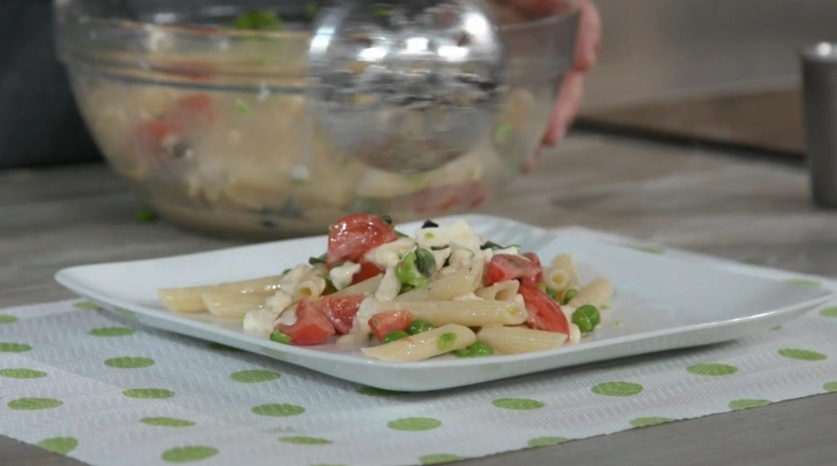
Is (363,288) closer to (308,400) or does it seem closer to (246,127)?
(308,400)

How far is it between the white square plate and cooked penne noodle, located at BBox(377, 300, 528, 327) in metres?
0.04

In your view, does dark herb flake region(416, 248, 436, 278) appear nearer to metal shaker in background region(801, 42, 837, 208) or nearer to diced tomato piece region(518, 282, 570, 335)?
diced tomato piece region(518, 282, 570, 335)

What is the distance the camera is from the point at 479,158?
1.45 meters

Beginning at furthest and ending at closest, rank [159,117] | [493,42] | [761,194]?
[761,194], [159,117], [493,42]

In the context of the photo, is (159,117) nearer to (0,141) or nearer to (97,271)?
(97,271)

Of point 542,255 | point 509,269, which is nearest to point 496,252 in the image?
point 509,269

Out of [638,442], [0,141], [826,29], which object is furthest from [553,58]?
[826,29]

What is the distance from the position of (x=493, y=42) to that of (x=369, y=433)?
0.49 m

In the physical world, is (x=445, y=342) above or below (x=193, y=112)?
below

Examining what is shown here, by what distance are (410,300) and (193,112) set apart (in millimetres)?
421

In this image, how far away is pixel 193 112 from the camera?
4.50 feet

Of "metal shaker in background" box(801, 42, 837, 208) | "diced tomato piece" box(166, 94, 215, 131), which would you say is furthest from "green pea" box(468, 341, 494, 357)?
"metal shaker in background" box(801, 42, 837, 208)

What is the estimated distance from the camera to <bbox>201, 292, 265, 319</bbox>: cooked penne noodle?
1.09 metres

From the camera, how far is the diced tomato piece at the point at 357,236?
107 centimetres
